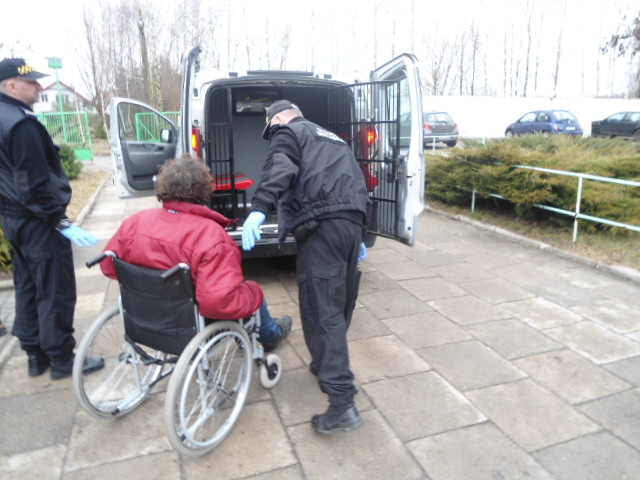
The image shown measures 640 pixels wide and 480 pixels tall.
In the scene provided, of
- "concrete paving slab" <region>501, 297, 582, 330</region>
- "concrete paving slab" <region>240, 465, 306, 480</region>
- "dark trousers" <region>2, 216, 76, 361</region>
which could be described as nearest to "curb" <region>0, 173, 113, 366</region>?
"dark trousers" <region>2, 216, 76, 361</region>

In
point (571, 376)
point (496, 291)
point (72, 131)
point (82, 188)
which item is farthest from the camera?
point (72, 131)

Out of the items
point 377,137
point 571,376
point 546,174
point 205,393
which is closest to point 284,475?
point 205,393

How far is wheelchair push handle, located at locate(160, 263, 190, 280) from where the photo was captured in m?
2.27

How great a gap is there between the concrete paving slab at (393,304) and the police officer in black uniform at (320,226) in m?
1.58

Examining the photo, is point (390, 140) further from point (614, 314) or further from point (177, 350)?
point (177, 350)

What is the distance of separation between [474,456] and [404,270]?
9.94 ft

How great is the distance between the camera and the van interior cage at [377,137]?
4.44m

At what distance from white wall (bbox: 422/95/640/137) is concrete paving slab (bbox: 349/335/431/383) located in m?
22.6

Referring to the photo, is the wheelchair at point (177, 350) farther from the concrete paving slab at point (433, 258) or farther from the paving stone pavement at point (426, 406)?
the concrete paving slab at point (433, 258)

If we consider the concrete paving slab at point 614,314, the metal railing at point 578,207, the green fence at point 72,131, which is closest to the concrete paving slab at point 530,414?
the concrete paving slab at point 614,314

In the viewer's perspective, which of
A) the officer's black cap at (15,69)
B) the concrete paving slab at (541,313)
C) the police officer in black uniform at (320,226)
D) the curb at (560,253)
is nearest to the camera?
the police officer in black uniform at (320,226)

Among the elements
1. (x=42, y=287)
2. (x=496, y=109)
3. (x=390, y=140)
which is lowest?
(x=42, y=287)

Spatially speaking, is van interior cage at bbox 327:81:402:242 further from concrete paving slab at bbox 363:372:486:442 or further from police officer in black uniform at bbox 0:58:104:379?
police officer in black uniform at bbox 0:58:104:379

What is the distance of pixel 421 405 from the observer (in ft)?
9.60
